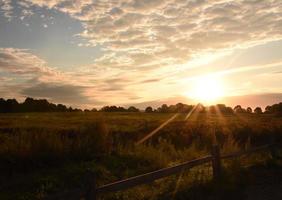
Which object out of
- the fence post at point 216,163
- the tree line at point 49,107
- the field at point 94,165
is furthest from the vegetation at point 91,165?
the tree line at point 49,107

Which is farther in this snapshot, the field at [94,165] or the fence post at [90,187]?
the field at [94,165]

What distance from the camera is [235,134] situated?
102 feet

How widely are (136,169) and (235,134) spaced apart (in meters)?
17.3

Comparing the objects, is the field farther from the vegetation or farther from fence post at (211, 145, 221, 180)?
fence post at (211, 145, 221, 180)

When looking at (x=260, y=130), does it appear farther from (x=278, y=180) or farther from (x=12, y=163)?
(x=12, y=163)

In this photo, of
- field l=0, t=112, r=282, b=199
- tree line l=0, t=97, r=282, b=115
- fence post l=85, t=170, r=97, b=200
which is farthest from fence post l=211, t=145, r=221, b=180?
tree line l=0, t=97, r=282, b=115

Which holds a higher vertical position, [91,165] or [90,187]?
[90,187]

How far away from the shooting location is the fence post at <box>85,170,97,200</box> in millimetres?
7887

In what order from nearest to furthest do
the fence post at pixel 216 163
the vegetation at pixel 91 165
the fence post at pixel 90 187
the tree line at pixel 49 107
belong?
the fence post at pixel 90 187, the vegetation at pixel 91 165, the fence post at pixel 216 163, the tree line at pixel 49 107

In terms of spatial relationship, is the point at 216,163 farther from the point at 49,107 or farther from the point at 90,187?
the point at 49,107

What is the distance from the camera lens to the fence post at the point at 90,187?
789 centimetres

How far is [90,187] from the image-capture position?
791 cm

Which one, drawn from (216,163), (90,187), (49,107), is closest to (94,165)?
(216,163)

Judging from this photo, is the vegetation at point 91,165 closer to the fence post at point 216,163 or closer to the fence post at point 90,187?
the fence post at point 216,163
